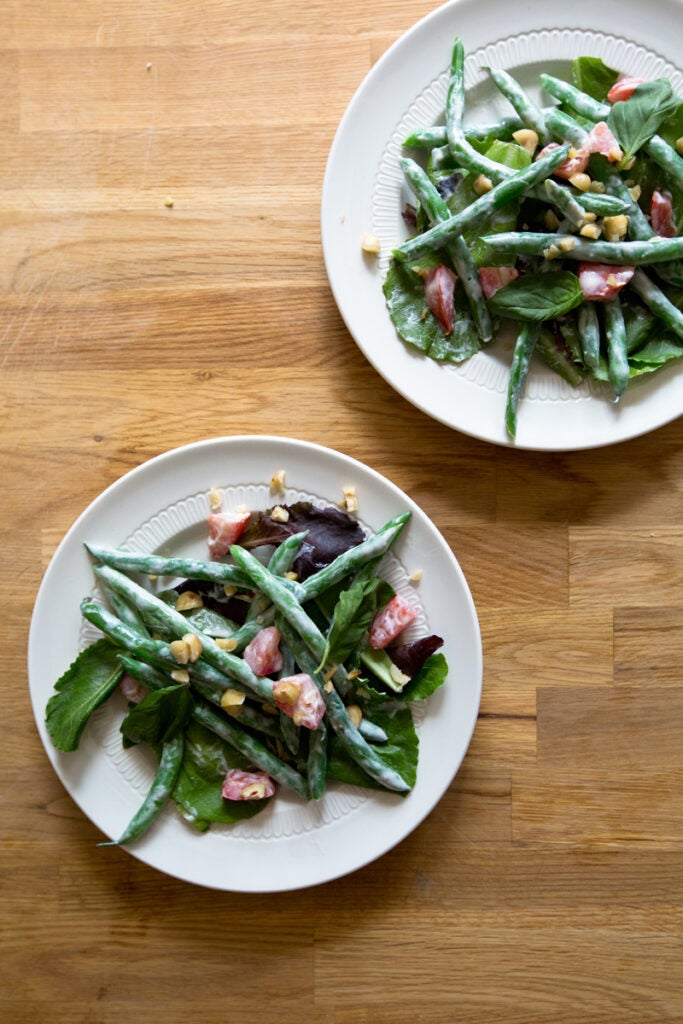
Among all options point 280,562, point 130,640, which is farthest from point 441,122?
point 130,640

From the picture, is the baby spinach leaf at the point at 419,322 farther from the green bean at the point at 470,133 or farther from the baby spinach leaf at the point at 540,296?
the green bean at the point at 470,133

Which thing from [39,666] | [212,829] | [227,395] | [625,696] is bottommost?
[212,829]

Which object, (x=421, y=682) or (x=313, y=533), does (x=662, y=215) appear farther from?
(x=421, y=682)

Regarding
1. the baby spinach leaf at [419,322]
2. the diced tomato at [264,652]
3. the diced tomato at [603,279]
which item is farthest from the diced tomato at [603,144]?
the diced tomato at [264,652]

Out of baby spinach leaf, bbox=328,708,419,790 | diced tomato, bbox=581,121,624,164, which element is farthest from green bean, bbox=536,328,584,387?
baby spinach leaf, bbox=328,708,419,790

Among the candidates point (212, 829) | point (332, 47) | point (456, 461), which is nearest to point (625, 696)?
point (456, 461)

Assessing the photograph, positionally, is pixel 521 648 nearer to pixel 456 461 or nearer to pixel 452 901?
pixel 456 461
